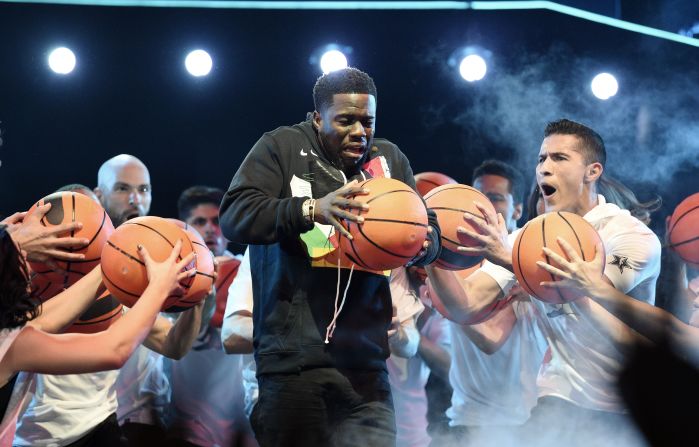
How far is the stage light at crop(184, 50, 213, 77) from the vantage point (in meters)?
8.05

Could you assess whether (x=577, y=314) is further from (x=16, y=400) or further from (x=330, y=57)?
(x=330, y=57)

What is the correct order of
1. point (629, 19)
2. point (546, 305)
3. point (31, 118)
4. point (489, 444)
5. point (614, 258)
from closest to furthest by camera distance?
point (614, 258)
point (546, 305)
point (489, 444)
point (31, 118)
point (629, 19)

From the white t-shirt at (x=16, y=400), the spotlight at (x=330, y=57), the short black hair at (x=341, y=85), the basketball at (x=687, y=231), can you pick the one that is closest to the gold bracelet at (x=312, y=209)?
the short black hair at (x=341, y=85)

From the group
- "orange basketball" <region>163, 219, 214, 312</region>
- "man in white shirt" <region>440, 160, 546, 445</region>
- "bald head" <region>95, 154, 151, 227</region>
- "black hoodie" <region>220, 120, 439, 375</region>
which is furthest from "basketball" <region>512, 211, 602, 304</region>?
"bald head" <region>95, 154, 151, 227</region>

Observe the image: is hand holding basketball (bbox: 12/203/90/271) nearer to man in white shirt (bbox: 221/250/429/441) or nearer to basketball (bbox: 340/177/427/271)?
man in white shirt (bbox: 221/250/429/441)

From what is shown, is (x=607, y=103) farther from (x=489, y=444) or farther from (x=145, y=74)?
(x=145, y=74)

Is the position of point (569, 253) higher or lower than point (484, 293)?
higher

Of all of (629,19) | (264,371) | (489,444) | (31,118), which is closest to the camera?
(264,371)

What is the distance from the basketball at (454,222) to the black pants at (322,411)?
0.83 m

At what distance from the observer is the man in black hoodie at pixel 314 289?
12.0ft

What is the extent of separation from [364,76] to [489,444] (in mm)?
2878

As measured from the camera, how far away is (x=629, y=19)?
8.45 meters

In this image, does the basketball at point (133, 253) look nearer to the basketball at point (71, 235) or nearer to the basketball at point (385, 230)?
the basketball at point (71, 235)

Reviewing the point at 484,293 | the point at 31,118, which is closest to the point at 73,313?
the point at 484,293
